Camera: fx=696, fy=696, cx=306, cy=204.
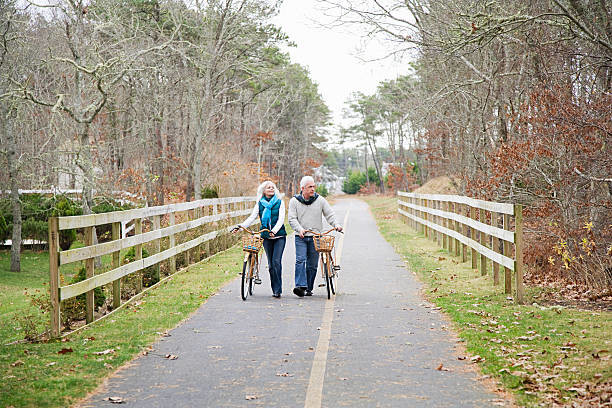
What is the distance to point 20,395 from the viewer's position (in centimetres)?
582

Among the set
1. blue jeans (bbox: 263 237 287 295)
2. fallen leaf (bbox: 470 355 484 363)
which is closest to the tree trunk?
blue jeans (bbox: 263 237 287 295)

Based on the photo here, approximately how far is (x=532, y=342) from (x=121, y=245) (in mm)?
5749

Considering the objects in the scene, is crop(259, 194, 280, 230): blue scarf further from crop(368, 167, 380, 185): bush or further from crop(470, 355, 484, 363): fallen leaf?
crop(368, 167, 380, 185): bush

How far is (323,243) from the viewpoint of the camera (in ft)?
35.7

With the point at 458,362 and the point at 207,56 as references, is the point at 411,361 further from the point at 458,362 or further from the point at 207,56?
the point at 207,56

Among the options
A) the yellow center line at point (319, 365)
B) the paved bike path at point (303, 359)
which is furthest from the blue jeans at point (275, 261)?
the yellow center line at point (319, 365)

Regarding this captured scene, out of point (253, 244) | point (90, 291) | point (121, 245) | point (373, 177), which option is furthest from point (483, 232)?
point (373, 177)

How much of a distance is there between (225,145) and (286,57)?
10.3 m

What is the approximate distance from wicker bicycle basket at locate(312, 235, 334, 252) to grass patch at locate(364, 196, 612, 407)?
72.9 inches

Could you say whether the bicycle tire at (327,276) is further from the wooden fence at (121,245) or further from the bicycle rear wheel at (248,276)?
the wooden fence at (121,245)

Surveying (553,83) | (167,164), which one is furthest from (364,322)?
(167,164)

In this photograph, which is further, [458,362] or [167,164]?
[167,164]

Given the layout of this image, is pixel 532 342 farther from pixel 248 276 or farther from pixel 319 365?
pixel 248 276

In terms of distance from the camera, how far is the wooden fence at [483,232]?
9891 mm
